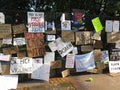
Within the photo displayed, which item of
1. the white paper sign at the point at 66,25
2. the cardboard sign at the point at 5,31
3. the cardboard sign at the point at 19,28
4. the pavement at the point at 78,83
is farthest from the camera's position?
the white paper sign at the point at 66,25

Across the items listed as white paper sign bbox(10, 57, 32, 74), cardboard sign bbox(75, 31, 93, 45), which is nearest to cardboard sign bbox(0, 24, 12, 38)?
white paper sign bbox(10, 57, 32, 74)

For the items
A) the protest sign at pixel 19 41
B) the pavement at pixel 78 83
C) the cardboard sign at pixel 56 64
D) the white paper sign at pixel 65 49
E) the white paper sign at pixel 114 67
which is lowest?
the pavement at pixel 78 83

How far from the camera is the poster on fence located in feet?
23.9

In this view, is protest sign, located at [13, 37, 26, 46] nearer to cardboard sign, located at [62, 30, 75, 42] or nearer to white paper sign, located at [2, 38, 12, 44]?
white paper sign, located at [2, 38, 12, 44]

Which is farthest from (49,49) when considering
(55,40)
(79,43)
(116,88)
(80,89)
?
(116,88)

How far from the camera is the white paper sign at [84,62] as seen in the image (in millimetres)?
7827

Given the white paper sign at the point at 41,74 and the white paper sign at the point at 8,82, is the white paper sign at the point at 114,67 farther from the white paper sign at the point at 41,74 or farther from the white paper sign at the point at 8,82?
the white paper sign at the point at 8,82

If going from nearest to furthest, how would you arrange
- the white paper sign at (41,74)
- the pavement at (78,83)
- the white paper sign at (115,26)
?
the pavement at (78,83)
the white paper sign at (41,74)
the white paper sign at (115,26)

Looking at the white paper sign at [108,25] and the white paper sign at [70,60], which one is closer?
the white paper sign at [70,60]

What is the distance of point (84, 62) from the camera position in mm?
7875

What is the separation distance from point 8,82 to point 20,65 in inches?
19.4

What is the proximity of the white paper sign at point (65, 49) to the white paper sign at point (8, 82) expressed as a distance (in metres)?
1.22

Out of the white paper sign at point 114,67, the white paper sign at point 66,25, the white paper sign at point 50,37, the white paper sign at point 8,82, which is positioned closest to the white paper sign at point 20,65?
the white paper sign at point 8,82

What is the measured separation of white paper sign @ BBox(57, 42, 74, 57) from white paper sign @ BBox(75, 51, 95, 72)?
0.90 feet
